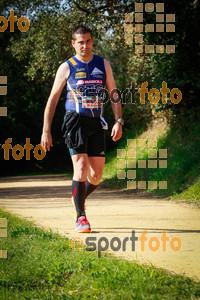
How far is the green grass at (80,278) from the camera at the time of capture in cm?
339

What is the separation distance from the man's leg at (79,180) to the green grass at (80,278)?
1.19 meters

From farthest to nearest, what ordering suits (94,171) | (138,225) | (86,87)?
(138,225), (94,171), (86,87)

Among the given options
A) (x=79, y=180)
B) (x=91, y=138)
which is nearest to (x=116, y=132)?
(x=91, y=138)

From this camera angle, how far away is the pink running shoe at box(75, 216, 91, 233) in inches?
229

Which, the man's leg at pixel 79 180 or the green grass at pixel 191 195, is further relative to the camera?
the green grass at pixel 191 195

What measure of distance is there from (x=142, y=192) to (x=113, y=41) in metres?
6.39

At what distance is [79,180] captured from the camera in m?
6.03

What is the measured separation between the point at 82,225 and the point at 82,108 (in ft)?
4.59

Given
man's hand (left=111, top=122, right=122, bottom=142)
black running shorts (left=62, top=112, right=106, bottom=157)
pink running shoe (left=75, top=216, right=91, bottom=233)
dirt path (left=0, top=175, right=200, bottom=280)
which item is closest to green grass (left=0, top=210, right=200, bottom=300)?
dirt path (left=0, top=175, right=200, bottom=280)

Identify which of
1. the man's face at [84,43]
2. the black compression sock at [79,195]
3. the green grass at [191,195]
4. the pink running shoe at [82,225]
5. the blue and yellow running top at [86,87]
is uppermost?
the man's face at [84,43]

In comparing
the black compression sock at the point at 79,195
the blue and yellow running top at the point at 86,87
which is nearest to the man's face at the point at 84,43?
the blue and yellow running top at the point at 86,87

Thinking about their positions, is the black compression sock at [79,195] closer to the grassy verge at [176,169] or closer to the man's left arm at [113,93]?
the man's left arm at [113,93]

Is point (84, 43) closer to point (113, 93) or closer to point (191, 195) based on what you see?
point (113, 93)

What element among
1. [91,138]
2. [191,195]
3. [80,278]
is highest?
[91,138]
